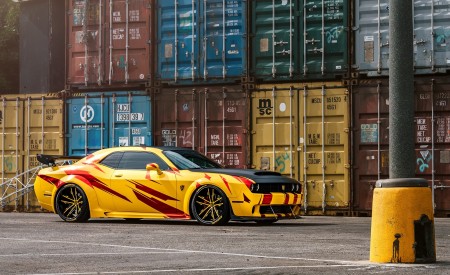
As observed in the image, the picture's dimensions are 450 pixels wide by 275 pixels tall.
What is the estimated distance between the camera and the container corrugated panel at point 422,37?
21344 millimetres

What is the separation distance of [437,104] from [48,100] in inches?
359

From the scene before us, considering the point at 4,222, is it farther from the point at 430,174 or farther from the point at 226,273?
the point at 226,273

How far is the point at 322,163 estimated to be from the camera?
72.3 feet

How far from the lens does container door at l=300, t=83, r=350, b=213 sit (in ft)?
71.9

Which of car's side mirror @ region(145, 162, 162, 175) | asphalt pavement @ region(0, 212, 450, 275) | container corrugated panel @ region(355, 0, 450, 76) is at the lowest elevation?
asphalt pavement @ region(0, 212, 450, 275)

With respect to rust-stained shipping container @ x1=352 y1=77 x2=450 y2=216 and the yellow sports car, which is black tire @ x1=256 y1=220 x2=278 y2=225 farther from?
rust-stained shipping container @ x1=352 y1=77 x2=450 y2=216

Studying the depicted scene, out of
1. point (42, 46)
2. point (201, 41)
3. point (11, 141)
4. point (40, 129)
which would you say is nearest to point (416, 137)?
point (201, 41)

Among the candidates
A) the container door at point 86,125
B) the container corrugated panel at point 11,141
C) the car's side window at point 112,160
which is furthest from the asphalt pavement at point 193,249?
the container corrugated panel at point 11,141

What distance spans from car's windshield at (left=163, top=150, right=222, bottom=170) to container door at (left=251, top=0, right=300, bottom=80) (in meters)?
5.22

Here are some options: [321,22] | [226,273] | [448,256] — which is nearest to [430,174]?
[321,22]

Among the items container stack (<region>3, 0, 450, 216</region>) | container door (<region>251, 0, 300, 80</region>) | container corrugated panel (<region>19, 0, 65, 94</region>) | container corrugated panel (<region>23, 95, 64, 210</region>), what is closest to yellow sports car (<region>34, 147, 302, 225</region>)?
container stack (<region>3, 0, 450, 216</region>)

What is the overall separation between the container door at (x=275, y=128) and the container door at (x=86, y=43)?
4.07 m

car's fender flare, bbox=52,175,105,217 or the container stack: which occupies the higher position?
the container stack

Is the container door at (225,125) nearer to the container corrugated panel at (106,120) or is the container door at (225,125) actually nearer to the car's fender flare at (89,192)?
the container corrugated panel at (106,120)
